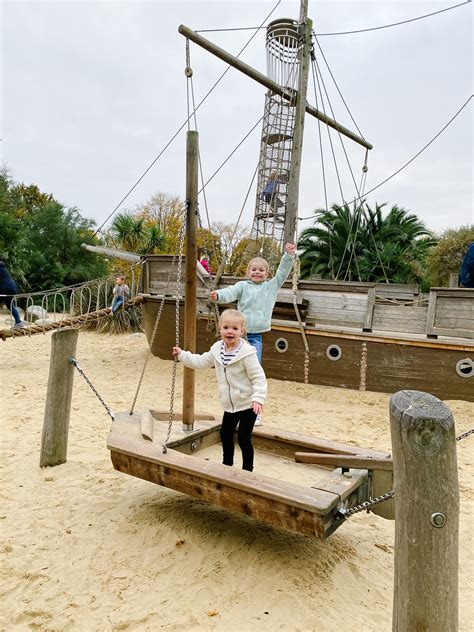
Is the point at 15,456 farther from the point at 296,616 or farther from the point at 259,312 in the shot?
the point at 296,616

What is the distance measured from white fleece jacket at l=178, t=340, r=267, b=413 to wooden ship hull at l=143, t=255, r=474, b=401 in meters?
4.23

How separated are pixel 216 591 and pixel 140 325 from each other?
13.2 metres

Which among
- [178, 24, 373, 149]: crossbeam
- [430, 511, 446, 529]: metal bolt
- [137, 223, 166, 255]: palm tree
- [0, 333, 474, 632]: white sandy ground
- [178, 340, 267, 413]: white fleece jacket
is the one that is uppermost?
[178, 24, 373, 149]: crossbeam

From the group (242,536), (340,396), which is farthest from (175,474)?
(340,396)

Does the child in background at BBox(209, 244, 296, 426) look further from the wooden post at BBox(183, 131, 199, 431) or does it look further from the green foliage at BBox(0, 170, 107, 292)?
the green foliage at BBox(0, 170, 107, 292)

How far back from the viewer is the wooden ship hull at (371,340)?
21.7ft

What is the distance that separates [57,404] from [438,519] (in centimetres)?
352

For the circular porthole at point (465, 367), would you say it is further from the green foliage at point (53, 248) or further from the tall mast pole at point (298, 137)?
the green foliage at point (53, 248)

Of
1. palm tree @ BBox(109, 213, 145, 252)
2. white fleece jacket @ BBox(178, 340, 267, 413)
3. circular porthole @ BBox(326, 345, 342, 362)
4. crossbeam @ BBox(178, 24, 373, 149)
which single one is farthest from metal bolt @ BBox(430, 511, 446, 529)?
palm tree @ BBox(109, 213, 145, 252)

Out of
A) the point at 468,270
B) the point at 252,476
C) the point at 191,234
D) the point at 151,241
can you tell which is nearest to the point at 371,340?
the point at 468,270

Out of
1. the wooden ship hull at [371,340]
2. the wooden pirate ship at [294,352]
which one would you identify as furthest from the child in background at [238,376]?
the wooden ship hull at [371,340]

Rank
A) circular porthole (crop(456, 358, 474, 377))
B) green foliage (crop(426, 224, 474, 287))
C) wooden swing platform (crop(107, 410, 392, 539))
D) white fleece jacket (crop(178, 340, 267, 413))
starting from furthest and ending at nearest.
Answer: green foliage (crop(426, 224, 474, 287))
circular porthole (crop(456, 358, 474, 377))
white fleece jacket (crop(178, 340, 267, 413))
wooden swing platform (crop(107, 410, 392, 539))

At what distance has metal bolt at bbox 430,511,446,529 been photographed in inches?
64.1

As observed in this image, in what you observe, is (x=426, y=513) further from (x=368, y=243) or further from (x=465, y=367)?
(x=368, y=243)
